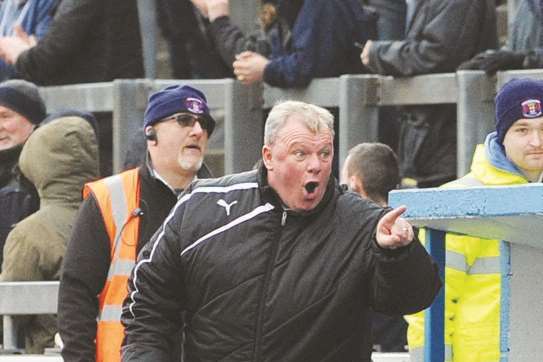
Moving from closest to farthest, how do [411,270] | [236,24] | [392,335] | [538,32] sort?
[411,270], [392,335], [538,32], [236,24]

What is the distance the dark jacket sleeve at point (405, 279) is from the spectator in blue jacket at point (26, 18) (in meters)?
5.91

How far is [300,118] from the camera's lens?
20.1ft

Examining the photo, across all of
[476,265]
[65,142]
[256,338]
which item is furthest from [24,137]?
[256,338]

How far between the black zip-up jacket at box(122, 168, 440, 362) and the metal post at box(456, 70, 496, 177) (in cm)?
320

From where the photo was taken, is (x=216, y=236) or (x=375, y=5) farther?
(x=375, y=5)

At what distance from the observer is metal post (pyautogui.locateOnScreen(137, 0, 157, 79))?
11391 mm

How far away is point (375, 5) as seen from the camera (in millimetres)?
10547

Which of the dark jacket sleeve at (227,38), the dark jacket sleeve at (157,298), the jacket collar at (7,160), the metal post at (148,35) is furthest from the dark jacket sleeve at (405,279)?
the metal post at (148,35)

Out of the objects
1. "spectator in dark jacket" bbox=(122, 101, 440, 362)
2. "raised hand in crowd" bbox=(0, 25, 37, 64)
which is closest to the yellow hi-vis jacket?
"spectator in dark jacket" bbox=(122, 101, 440, 362)

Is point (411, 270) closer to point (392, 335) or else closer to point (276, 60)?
point (392, 335)

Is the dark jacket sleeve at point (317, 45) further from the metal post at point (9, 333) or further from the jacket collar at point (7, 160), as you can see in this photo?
the metal post at point (9, 333)

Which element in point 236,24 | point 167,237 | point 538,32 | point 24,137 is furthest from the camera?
point 236,24

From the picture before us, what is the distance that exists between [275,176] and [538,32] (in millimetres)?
3452

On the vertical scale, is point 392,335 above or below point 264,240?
below
